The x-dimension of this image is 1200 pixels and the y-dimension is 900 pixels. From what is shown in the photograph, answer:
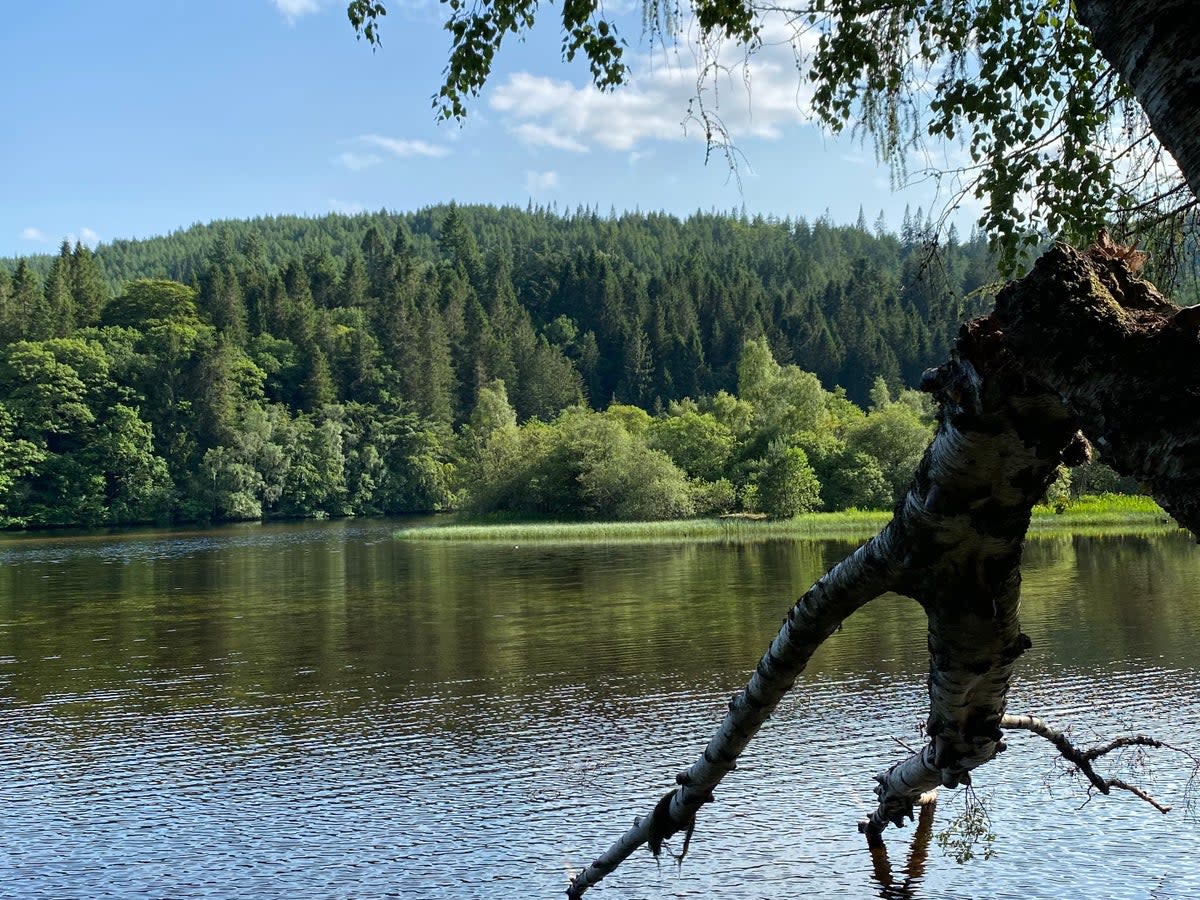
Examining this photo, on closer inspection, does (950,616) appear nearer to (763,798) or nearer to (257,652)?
Answer: (763,798)

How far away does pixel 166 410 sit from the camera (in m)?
101

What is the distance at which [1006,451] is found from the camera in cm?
291

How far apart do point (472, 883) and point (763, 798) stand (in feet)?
12.7

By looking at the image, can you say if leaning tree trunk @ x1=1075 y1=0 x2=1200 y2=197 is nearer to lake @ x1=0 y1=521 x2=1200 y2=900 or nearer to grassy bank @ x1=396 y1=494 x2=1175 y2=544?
lake @ x1=0 y1=521 x2=1200 y2=900

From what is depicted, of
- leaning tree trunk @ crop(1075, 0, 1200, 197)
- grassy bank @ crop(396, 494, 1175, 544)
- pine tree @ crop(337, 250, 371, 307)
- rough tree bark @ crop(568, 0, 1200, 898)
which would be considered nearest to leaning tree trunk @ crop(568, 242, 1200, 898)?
rough tree bark @ crop(568, 0, 1200, 898)

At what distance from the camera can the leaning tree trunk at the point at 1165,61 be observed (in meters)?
2.44

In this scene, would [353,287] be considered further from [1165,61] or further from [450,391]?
[1165,61]

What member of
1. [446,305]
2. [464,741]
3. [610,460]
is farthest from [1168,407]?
[446,305]

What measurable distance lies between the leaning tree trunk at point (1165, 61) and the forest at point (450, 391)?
168 ft

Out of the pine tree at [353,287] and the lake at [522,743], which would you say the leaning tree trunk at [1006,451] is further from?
the pine tree at [353,287]

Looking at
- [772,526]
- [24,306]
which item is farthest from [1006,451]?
[24,306]

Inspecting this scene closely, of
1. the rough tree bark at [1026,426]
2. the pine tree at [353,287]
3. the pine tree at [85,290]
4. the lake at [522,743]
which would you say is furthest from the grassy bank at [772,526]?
the pine tree at [353,287]

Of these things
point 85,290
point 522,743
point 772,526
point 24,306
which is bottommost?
point 522,743

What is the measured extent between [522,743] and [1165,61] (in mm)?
15057
